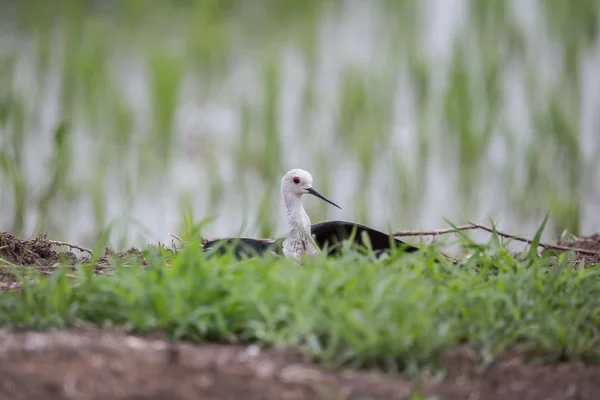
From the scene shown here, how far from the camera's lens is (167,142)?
748 cm

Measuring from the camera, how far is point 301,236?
4621 mm

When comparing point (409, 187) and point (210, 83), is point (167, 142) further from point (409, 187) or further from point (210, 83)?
point (409, 187)

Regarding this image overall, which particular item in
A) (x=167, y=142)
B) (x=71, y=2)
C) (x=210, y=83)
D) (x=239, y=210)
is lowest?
Result: (x=239, y=210)

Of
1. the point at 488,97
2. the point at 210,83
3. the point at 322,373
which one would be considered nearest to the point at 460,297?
the point at 322,373

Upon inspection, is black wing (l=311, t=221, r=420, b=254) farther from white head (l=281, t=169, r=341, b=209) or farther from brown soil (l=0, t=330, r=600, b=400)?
brown soil (l=0, t=330, r=600, b=400)

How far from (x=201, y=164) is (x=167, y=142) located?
0.34m

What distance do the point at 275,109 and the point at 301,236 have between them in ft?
9.94

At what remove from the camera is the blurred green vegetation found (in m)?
7.29

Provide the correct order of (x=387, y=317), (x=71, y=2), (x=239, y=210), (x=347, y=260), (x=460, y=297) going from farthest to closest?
1. (x=71, y=2)
2. (x=239, y=210)
3. (x=347, y=260)
4. (x=460, y=297)
5. (x=387, y=317)

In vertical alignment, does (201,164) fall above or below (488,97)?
below

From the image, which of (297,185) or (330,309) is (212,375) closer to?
(330,309)

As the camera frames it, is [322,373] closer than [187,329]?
Yes

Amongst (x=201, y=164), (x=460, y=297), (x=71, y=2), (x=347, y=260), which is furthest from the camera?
(x=71, y=2)

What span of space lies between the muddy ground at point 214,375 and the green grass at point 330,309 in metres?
0.08
